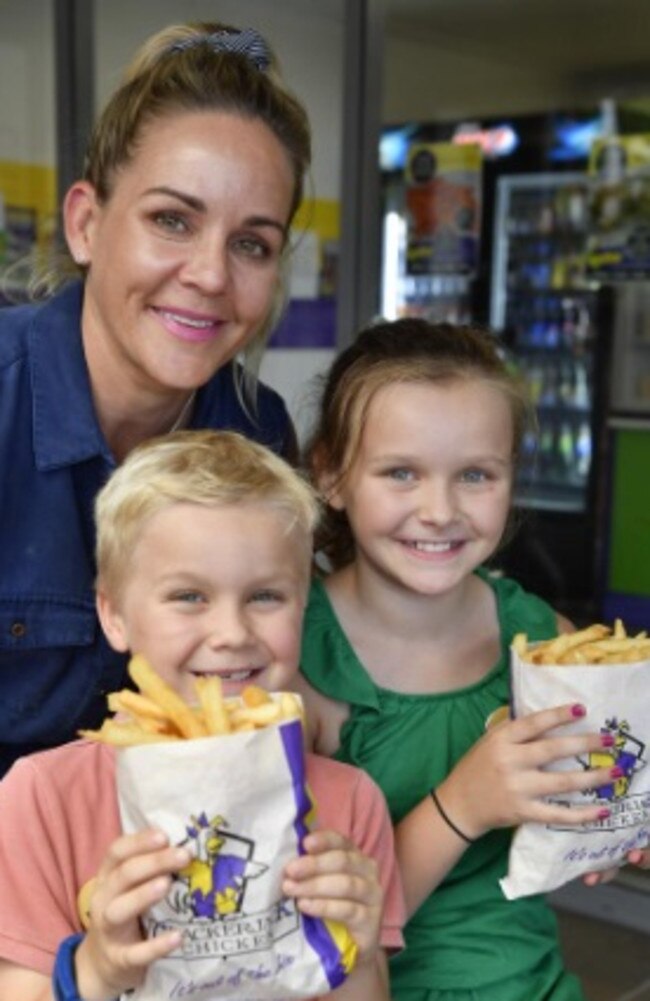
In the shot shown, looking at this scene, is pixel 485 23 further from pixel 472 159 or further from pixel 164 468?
pixel 164 468

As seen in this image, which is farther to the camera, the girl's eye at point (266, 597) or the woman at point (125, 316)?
the woman at point (125, 316)

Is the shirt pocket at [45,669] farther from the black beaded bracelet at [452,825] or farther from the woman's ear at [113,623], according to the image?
the black beaded bracelet at [452,825]

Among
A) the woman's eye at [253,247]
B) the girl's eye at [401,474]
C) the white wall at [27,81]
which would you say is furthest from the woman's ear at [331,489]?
the white wall at [27,81]

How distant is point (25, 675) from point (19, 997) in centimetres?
59

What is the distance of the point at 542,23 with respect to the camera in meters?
7.55

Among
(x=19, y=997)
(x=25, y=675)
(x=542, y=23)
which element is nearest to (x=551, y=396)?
(x=542, y=23)

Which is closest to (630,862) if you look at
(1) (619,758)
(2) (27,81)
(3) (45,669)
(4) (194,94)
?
(1) (619,758)

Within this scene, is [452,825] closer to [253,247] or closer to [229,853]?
[229,853]

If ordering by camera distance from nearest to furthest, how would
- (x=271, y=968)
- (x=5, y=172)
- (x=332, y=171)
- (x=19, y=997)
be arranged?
1. (x=271, y=968)
2. (x=19, y=997)
3. (x=332, y=171)
4. (x=5, y=172)

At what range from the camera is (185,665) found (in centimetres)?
141

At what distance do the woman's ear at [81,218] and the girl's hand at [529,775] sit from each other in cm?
95

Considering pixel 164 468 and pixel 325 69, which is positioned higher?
pixel 325 69

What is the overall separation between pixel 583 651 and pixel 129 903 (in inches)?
25.6

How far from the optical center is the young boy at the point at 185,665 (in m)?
1.30
